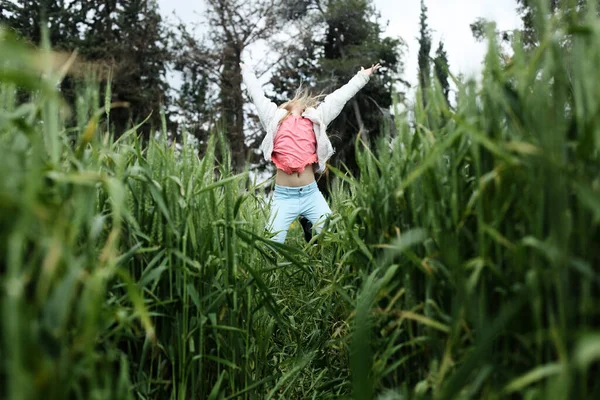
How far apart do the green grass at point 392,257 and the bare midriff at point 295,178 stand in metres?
2.12

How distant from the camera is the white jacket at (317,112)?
4.10 m

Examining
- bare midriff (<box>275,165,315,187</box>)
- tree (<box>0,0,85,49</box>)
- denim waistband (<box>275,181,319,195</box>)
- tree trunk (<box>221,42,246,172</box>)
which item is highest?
tree (<box>0,0,85,49</box>)

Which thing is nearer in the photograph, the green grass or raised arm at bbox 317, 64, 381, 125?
the green grass

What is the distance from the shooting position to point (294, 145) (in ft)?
13.5

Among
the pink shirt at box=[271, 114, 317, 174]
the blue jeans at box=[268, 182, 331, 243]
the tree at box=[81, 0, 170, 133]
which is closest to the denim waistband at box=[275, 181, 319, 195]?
the blue jeans at box=[268, 182, 331, 243]

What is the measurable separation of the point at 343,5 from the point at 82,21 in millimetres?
9965

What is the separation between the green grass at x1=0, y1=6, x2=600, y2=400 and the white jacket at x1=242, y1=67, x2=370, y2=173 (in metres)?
2.14

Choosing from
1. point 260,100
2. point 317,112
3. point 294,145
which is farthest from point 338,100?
point 260,100

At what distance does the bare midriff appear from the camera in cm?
409

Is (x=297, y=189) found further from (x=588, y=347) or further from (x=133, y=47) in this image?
(x=133, y=47)

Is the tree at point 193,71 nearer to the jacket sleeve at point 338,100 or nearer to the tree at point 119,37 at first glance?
the tree at point 119,37

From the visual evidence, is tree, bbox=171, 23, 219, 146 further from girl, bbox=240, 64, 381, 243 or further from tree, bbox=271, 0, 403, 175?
girl, bbox=240, 64, 381, 243

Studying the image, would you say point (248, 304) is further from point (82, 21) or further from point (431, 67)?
point (82, 21)

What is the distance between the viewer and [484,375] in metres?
1.03
